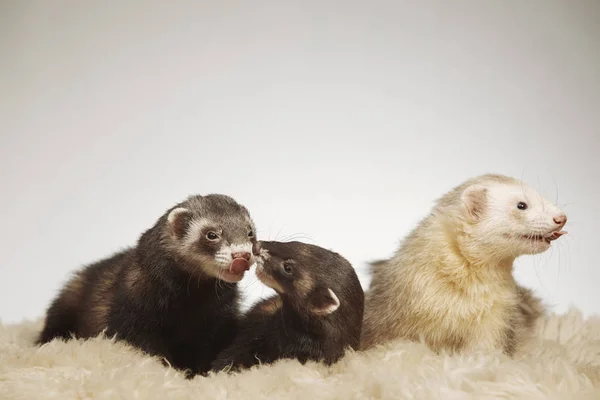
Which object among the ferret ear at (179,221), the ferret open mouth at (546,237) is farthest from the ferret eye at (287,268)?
the ferret open mouth at (546,237)

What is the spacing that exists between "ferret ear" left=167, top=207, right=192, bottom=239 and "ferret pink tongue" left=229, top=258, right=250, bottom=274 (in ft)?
0.83

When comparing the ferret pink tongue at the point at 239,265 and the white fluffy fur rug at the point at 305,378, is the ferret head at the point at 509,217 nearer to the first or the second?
the white fluffy fur rug at the point at 305,378

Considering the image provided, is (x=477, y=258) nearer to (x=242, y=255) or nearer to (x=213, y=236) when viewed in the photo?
(x=242, y=255)

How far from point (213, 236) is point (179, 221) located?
14 cm

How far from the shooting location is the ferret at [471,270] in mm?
2262

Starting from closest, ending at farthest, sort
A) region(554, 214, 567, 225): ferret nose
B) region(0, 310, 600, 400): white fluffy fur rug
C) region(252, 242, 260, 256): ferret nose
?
region(0, 310, 600, 400): white fluffy fur rug
region(554, 214, 567, 225): ferret nose
region(252, 242, 260, 256): ferret nose

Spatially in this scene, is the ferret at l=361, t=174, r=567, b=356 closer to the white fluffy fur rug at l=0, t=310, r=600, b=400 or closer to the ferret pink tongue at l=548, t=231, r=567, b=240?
the ferret pink tongue at l=548, t=231, r=567, b=240

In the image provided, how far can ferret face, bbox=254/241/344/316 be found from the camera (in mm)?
2223

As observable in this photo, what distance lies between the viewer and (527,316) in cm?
296

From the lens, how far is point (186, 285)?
93.7 inches

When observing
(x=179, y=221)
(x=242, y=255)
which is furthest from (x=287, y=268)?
(x=179, y=221)

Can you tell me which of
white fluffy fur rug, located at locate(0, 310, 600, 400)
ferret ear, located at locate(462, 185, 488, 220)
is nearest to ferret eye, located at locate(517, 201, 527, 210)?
ferret ear, located at locate(462, 185, 488, 220)

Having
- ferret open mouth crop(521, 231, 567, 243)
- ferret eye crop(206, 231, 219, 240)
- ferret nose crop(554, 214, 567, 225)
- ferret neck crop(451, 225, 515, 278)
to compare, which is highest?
ferret nose crop(554, 214, 567, 225)

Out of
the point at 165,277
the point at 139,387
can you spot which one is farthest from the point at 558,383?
the point at 165,277
